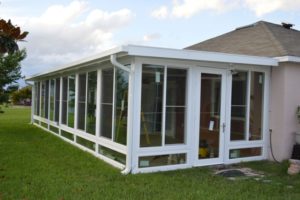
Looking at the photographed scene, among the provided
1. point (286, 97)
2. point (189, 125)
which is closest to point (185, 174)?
point (189, 125)

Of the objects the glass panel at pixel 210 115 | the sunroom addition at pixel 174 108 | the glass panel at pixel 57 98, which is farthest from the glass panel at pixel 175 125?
the glass panel at pixel 57 98

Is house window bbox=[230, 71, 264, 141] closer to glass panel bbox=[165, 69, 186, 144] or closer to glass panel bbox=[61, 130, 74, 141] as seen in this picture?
glass panel bbox=[165, 69, 186, 144]

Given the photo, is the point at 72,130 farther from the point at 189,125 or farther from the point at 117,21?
the point at 117,21

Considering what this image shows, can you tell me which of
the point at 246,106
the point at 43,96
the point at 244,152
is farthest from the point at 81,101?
the point at 43,96

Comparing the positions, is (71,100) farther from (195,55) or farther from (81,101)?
(195,55)

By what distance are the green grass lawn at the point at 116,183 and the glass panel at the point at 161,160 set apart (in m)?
0.36

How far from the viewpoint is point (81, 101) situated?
10914 mm

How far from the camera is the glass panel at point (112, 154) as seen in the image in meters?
7.88

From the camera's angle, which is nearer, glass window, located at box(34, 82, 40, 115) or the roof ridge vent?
the roof ridge vent

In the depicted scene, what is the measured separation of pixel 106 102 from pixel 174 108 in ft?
6.08

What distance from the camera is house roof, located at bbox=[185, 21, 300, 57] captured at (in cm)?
944

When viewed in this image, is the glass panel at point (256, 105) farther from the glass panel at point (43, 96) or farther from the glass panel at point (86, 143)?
the glass panel at point (43, 96)

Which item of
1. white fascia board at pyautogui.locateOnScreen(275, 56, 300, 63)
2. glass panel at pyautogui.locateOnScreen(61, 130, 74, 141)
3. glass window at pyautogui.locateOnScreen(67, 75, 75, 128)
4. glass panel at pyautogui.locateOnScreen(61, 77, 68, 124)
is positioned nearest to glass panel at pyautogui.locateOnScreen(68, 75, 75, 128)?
glass window at pyautogui.locateOnScreen(67, 75, 75, 128)

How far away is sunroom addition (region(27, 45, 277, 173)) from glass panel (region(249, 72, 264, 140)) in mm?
25
